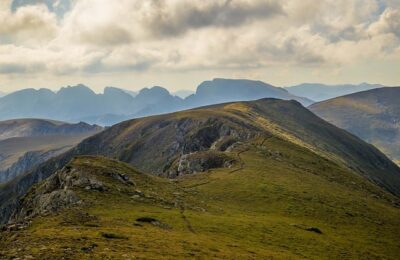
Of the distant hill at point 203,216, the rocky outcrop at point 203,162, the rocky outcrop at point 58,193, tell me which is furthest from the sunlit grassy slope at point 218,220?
the rocky outcrop at point 203,162

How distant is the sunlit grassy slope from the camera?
46688 mm

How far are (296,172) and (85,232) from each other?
3602 inches

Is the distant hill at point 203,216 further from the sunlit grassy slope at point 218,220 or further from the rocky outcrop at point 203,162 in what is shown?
the rocky outcrop at point 203,162

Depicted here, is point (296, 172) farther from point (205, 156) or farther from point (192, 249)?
point (192, 249)

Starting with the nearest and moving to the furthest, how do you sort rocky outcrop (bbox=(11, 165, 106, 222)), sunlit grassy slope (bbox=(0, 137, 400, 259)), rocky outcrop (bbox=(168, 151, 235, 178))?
sunlit grassy slope (bbox=(0, 137, 400, 259)) → rocky outcrop (bbox=(11, 165, 106, 222)) → rocky outcrop (bbox=(168, 151, 235, 178))

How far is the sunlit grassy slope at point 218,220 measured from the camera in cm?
4669

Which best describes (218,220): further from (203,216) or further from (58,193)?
(58,193)

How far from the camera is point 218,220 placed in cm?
7112

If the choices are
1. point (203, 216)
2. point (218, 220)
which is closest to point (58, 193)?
point (203, 216)

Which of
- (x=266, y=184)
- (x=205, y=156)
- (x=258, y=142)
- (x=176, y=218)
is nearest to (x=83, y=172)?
(x=176, y=218)

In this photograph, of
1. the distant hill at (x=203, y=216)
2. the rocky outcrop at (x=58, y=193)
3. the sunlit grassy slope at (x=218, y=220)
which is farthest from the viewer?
the rocky outcrop at (x=58, y=193)

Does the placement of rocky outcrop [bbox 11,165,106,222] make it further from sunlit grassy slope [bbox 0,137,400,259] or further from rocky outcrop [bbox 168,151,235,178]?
rocky outcrop [bbox 168,151,235,178]

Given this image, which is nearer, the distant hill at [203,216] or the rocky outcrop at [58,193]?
the distant hill at [203,216]

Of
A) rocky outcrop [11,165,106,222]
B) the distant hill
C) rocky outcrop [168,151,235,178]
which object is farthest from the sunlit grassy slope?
rocky outcrop [168,151,235,178]
